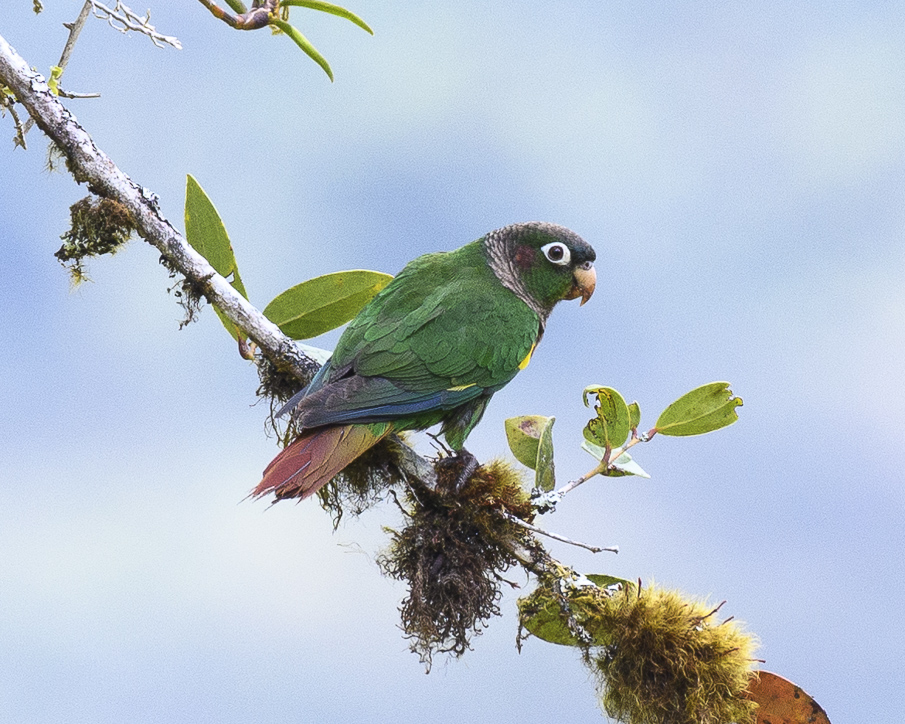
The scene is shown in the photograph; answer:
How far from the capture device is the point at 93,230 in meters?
3.18

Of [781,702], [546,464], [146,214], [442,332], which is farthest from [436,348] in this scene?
[781,702]

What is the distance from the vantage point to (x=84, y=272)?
331 centimetres

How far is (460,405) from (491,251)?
1.98 ft

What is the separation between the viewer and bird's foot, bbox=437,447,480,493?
2.95 metres

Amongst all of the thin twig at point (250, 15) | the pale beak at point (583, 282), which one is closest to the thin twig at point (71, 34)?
the thin twig at point (250, 15)

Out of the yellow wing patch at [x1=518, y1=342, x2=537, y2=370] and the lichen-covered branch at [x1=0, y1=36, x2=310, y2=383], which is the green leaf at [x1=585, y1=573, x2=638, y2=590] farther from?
the lichen-covered branch at [x1=0, y1=36, x2=310, y2=383]

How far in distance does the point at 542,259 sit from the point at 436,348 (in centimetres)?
63

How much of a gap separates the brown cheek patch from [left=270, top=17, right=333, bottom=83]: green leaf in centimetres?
91

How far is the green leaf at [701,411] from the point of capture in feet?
9.84

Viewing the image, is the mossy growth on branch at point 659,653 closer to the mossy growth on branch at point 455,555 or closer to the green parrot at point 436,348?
the mossy growth on branch at point 455,555

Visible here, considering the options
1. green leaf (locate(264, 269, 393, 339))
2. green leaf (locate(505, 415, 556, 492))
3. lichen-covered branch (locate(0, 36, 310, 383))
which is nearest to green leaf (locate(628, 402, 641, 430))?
green leaf (locate(505, 415, 556, 492))

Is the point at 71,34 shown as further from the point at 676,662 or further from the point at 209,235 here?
the point at 676,662

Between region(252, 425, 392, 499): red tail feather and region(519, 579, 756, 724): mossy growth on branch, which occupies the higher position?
region(252, 425, 392, 499): red tail feather

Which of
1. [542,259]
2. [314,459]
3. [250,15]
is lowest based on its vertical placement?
[314,459]
